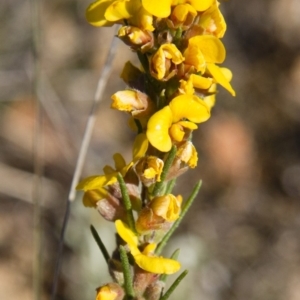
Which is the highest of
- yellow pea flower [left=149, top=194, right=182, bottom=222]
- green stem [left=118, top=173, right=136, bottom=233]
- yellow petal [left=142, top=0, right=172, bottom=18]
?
yellow petal [left=142, top=0, right=172, bottom=18]

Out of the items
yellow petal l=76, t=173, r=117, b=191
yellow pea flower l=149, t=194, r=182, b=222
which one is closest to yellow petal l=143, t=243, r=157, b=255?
yellow pea flower l=149, t=194, r=182, b=222

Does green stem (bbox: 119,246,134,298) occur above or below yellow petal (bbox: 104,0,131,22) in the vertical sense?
below

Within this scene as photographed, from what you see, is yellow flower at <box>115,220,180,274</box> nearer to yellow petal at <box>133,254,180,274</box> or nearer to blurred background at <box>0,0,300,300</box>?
yellow petal at <box>133,254,180,274</box>

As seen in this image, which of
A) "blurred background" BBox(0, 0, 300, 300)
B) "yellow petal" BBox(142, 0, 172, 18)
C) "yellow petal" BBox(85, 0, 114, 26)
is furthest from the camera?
"blurred background" BBox(0, 0, 300, 300)

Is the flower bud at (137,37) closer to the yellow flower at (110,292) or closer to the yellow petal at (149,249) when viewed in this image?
the yellow petal at (149,249)

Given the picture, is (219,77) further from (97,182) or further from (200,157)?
(200,157)

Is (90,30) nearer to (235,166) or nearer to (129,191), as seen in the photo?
(235,166)

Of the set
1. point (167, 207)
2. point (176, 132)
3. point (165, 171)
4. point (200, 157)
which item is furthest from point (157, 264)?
point (200, 157)
